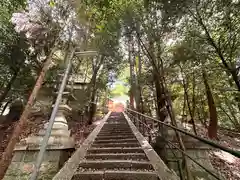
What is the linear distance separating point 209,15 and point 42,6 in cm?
606

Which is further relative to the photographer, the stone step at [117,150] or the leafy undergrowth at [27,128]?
the leafy undergrowth at [27,128]

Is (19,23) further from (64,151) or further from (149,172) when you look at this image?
(149,172)

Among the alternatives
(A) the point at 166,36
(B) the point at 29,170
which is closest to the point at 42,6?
(A) the point at 166,36

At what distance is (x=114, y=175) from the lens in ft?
8.41

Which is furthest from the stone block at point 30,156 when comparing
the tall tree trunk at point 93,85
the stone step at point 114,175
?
the tall tree trunk at point 93,85

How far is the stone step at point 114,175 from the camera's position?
2.49 m

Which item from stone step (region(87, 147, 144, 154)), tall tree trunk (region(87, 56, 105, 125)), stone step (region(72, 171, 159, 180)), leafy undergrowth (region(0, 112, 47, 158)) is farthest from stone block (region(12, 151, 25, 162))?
tall tree trunk (region(87, 56, 105, 125))

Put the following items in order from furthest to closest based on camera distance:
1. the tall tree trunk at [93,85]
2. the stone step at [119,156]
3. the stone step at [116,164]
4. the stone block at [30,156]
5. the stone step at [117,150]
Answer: the tall tree trunk at [93,85] → the stone step at [117,150] → the stone block at [30,156] → the stone step at [119,156] → the stone step at [116,164]

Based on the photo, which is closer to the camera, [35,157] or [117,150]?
[35,157]

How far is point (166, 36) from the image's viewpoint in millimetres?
6309

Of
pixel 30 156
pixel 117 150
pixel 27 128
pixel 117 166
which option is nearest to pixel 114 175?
pixel 117 166

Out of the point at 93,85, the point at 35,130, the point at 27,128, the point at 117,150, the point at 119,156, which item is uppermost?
the point at 93,85

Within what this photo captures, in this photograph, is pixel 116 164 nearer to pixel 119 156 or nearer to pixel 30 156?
pixel 119 156

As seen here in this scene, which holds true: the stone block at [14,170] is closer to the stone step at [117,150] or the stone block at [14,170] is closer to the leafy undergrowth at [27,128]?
the stone step at [117,150]
